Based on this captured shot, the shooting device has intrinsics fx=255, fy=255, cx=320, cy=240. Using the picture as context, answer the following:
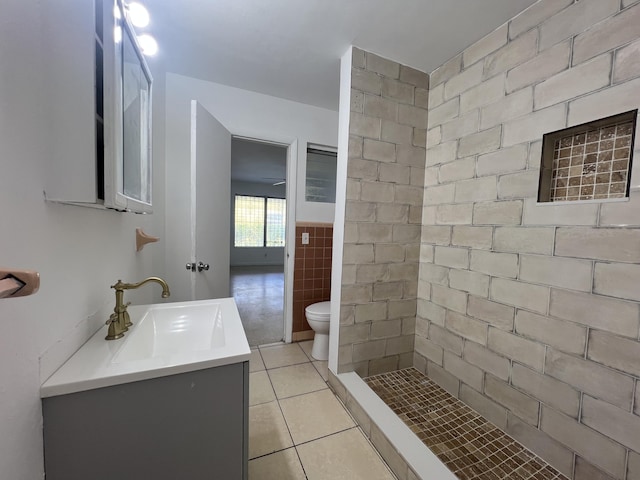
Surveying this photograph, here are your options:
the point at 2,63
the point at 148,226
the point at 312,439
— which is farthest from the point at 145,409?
the point at 148,226

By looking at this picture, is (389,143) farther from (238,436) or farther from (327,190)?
(238,436)

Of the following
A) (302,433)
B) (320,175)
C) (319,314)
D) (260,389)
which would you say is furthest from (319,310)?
(320,175)

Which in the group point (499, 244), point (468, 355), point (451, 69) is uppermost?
point (451, 69)

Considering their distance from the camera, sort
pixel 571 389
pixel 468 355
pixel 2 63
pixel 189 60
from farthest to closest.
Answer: pixel 189 60, pixel 468 355, pixel 571 389, pixel 2 63

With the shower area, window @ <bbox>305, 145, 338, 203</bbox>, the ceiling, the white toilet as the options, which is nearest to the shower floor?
the shower area

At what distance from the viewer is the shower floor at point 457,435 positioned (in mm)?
1180

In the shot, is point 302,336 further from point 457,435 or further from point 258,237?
point 258,237

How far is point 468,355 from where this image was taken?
5.28 feet

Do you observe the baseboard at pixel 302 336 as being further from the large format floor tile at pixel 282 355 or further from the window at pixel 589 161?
the window at pixel 589 161

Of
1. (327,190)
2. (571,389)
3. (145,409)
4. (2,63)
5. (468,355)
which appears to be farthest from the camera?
(327,190)

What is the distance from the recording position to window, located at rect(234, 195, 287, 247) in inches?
272

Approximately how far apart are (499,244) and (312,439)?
153 centimetres

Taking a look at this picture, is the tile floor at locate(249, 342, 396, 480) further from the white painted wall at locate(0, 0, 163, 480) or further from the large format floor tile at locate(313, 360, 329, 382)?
the white painted wall at locate(0, 0, 163, 480)

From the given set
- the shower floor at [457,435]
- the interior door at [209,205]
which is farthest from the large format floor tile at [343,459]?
the interior door at [209,205]
